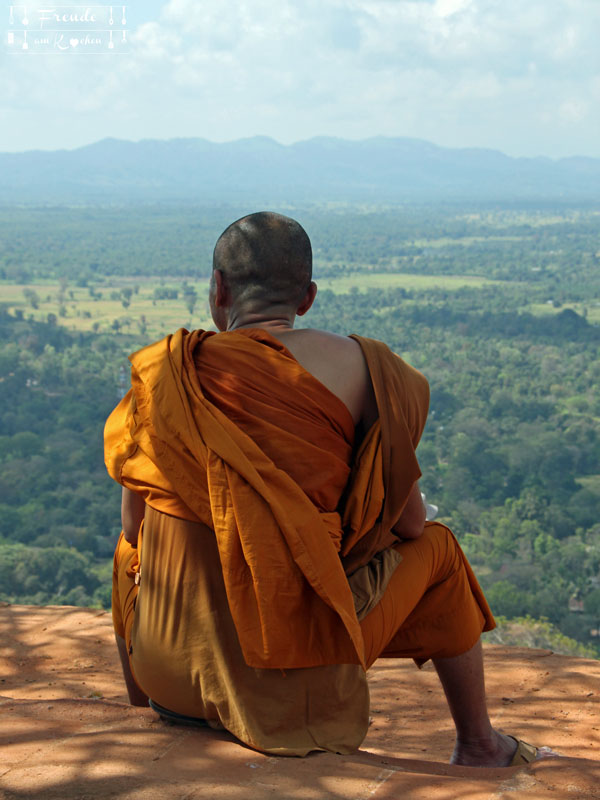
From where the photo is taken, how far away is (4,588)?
19.4 m

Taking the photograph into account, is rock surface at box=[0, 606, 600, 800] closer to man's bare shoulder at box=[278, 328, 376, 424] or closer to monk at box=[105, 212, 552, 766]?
monk at box=[105, 212, 552, 766]

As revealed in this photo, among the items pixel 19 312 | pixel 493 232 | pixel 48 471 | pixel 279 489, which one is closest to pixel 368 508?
pixel 279 489

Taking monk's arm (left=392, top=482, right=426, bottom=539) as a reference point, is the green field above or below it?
below

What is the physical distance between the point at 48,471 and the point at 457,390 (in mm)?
25808

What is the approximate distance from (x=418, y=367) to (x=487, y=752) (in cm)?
5140

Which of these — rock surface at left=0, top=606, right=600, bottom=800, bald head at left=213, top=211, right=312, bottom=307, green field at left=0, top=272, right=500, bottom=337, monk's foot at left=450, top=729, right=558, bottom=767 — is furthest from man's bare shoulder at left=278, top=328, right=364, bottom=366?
green field at left=0, top=272, right=500, bottom=337

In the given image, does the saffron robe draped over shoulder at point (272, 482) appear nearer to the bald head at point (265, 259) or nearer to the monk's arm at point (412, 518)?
the monk's arm at point (412, 518)

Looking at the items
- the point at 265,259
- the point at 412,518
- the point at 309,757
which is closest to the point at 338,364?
the point at 265,259

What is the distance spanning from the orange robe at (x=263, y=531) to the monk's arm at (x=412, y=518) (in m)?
0.03

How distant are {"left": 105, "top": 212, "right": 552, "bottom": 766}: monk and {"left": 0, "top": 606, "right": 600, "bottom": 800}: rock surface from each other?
0.34 feet

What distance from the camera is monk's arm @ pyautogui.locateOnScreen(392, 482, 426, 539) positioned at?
2061 mm

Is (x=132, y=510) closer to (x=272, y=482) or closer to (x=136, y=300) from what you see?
(x=272, y=482)

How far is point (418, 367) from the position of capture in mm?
53031

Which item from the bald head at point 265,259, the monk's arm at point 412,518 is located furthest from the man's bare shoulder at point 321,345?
the monk's arm at point 412,518
